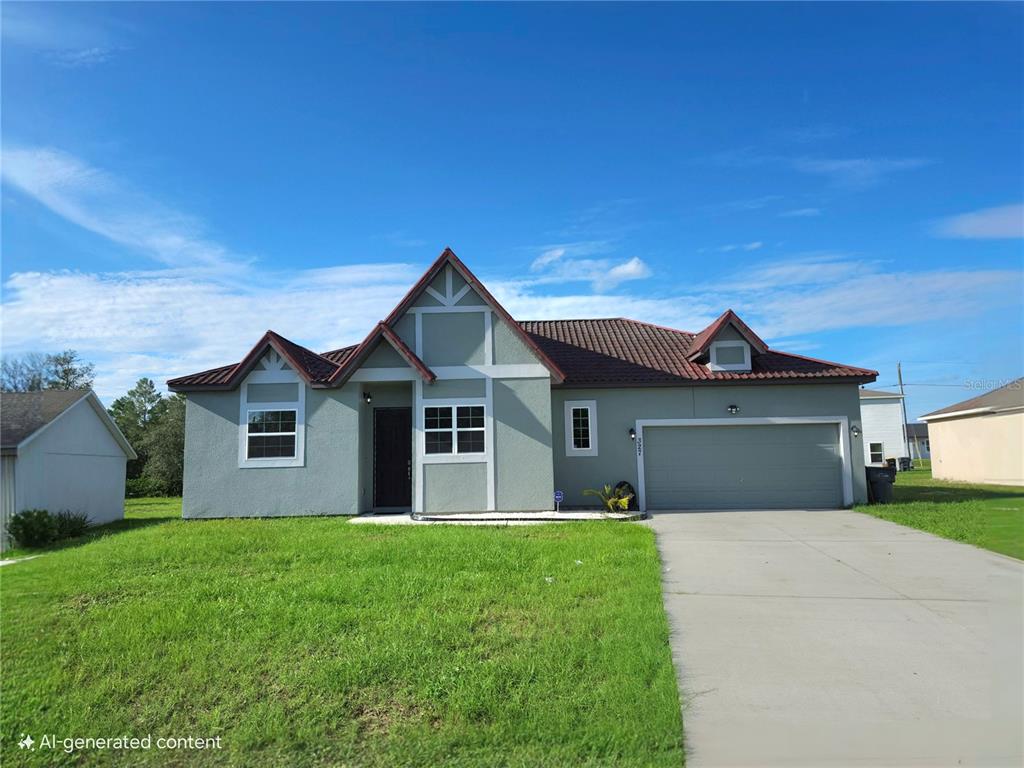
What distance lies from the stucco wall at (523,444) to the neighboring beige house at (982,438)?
2053 centimetres

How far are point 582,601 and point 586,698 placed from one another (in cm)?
→ 230

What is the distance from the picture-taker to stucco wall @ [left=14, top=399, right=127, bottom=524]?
16594 mm

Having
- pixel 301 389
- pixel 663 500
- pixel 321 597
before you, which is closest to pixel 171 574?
pixel 321 597

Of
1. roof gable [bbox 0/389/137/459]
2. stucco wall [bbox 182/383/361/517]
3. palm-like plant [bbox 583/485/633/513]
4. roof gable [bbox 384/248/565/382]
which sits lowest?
palm-like plant [bbox 583/485/633/513]

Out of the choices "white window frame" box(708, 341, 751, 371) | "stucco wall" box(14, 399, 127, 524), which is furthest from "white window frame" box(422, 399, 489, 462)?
"stucco wall" box(14, 399, 127, 524)

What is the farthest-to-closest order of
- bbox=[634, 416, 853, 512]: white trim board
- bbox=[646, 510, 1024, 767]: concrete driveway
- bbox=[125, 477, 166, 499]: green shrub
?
bbox=[125, 477, 166, 499]: green shrub < bbox=[634, 416, 853, 512]: white trim board < bbox=[646, 510, 1024, 767]: concrete driveway

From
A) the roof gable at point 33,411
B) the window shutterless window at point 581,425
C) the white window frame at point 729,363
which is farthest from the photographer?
the white window frame at point 729,363

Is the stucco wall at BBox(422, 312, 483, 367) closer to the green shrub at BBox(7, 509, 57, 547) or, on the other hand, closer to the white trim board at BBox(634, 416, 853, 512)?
the white trim board at BBox(634, 416, 853, 512)

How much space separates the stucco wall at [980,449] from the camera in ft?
81.9

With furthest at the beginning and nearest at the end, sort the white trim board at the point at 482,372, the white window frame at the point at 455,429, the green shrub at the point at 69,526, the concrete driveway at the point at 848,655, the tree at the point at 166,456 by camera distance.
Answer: the tree at the point at 166,456 < the green shrub at the point at 69,526 < the white trim board at the point at 482,372 < the white window frame at the point at 455,429 < the concrete driveway at the point at 848,655

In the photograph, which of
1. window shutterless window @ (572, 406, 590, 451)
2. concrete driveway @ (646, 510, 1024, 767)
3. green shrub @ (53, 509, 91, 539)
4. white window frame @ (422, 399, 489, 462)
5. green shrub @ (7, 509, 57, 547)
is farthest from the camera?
window shutterless window @ (572, 406, 590, 451)

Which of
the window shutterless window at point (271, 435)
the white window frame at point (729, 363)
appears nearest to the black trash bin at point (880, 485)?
the white window frame at point (729, 363)

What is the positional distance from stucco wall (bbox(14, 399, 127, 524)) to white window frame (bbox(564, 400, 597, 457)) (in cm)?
1366

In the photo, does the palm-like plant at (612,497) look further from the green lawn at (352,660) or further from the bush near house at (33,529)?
the bush near house at (33,529)
